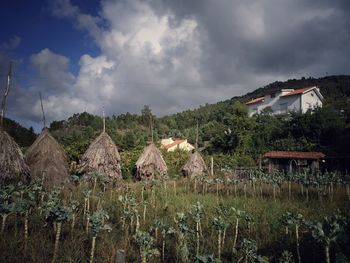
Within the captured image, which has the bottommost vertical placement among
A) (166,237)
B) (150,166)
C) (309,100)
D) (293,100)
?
(166,237)

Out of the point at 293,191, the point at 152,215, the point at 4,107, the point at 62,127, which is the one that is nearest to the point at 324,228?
the point at 152,215

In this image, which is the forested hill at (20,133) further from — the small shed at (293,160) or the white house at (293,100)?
the white house at (293,100)

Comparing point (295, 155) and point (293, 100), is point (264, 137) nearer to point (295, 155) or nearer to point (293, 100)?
point (295, 155)

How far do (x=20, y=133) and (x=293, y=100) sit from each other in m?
33.9

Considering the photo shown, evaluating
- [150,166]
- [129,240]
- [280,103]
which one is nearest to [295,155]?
[150,166]

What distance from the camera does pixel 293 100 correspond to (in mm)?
39062

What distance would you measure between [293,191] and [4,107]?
1390 cm

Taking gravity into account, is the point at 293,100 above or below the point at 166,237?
above

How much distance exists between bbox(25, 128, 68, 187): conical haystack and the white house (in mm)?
31476

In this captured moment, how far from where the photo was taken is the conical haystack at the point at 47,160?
42.9 feet

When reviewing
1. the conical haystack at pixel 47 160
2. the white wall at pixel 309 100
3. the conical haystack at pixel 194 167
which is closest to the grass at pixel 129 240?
the conical haystack at pixel 47 160

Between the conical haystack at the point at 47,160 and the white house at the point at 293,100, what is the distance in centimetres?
3148

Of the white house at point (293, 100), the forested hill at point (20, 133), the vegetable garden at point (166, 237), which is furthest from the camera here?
the white house at point (293, 100)

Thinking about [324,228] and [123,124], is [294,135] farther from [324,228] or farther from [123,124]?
[123,124]
